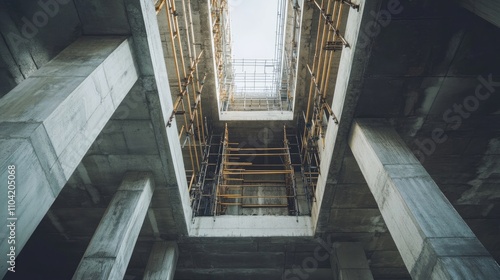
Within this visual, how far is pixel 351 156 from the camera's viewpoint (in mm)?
5715

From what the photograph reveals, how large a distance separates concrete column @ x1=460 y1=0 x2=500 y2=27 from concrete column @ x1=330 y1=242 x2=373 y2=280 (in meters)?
5.93

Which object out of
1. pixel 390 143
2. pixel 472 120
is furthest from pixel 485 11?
pixel 472 120

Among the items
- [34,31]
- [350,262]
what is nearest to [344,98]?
[350,262]

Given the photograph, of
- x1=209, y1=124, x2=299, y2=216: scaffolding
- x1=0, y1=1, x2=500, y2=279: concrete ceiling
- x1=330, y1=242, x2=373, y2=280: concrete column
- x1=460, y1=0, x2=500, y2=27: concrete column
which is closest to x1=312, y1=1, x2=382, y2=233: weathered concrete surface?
x1=0, y1=1, x2=500, y2=279: concrete ceiling

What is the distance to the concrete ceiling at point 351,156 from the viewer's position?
421cm

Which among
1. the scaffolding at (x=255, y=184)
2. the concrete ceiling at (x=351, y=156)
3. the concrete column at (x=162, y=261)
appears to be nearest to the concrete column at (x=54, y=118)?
the concrete ceiling at (x=351, y=156)

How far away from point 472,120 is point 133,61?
20.1 feet

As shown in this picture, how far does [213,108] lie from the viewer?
11.0 meters

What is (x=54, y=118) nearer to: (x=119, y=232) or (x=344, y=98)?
(x=119, y=232)

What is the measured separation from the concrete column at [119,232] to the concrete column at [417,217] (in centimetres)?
433

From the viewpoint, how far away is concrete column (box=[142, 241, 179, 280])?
267 inches

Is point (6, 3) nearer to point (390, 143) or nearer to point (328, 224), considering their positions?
point (390, 143)

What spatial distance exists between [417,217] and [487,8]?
267 centimetres

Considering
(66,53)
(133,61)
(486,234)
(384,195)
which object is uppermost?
(66,53)
